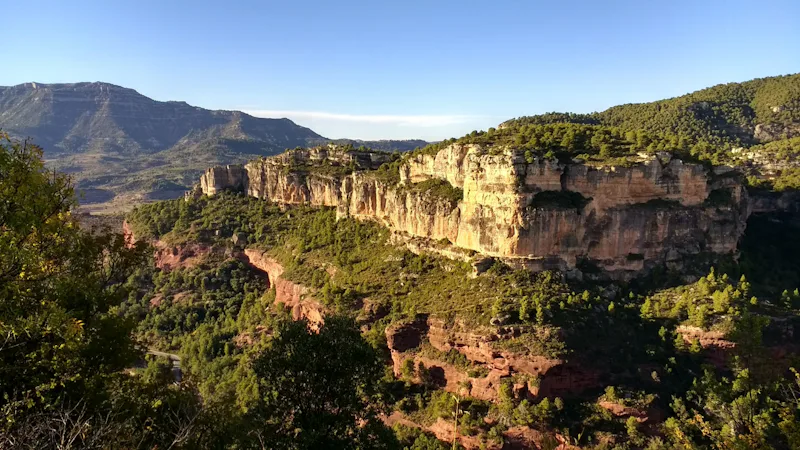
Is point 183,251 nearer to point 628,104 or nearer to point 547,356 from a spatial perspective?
point 547,356

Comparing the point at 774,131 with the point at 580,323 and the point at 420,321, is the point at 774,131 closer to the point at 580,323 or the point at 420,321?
the point at 580,323

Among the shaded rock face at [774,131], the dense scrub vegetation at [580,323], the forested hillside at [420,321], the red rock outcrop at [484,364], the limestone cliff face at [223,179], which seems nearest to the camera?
the forested hillside at [420,321]

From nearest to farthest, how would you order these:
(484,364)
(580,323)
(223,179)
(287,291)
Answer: (484,364), (580,323), (287,291), (223,179)

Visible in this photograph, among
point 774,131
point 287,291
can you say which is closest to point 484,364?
point 287,291

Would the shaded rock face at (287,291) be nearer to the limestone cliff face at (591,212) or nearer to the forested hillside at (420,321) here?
the forested hillside at (420,321)

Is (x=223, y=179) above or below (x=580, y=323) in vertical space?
above

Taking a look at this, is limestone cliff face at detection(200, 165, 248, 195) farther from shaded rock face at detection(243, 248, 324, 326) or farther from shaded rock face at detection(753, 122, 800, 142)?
shaded rock face at detection(753, 122, 800, 142)

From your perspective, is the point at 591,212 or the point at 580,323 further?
the point at 591,212

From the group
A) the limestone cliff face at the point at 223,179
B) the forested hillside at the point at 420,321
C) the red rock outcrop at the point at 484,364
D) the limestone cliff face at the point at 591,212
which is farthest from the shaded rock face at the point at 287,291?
the limestone cliff face at the point at 223,179

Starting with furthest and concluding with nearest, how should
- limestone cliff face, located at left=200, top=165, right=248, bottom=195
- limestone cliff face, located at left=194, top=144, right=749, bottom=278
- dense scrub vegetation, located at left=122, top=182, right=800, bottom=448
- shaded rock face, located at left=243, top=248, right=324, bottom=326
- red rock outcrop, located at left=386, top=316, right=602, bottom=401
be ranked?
limestone cliff face, located at left=200, top=165, right=248, bottom=195 → shaded rock face, located at left=243, top=248, right=324, bottom=326 → limestone cliff face, located at left=194, top=144, right=749, bottom=278 → red rock outcrop, located at left=386, top=316, right=602, bottom=401 → dense scrub vegetation, located at left=122, top=182, right=800, bottom=448

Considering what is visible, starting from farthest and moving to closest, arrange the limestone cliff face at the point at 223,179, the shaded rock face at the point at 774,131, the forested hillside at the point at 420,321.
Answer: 1. the limestone cliff face at the point at 223,179
2. the shaded rock face at the point at 774,131
3. the forested hillside at the point at 420,321

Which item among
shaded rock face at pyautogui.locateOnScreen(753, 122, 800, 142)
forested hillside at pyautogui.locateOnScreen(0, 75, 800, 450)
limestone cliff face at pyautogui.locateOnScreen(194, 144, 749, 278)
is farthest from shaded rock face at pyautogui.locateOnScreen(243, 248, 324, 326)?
shaded rock face at pyautogui.locateOnScreen(753, 122, 800, 142)

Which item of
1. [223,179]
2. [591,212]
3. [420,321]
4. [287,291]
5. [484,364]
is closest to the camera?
[484,364]
